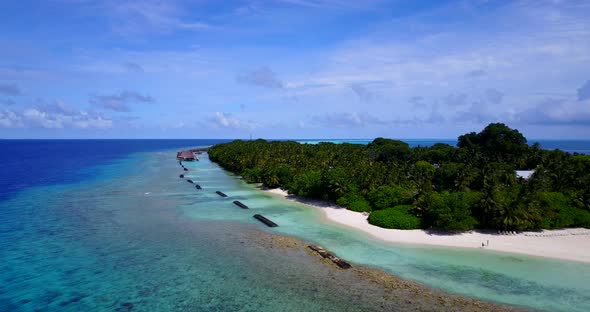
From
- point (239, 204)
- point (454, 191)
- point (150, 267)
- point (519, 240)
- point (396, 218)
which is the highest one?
point (454, 191)

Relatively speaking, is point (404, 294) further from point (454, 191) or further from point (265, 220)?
point (454, 191)

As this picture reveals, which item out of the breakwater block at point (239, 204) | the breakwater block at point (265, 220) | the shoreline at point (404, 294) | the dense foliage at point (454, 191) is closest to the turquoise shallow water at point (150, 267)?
the shoreline at point (404, 294)

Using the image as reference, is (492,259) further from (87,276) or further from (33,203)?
(33,203)

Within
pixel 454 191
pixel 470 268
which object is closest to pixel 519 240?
pixel 470 268

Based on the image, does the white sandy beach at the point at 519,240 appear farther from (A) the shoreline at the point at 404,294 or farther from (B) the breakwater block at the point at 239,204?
(B) the breakwater block at the point at 239,204

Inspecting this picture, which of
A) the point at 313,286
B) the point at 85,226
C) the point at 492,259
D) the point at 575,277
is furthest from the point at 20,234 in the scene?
the point at 575,277

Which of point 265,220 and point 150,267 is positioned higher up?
point 265,220
